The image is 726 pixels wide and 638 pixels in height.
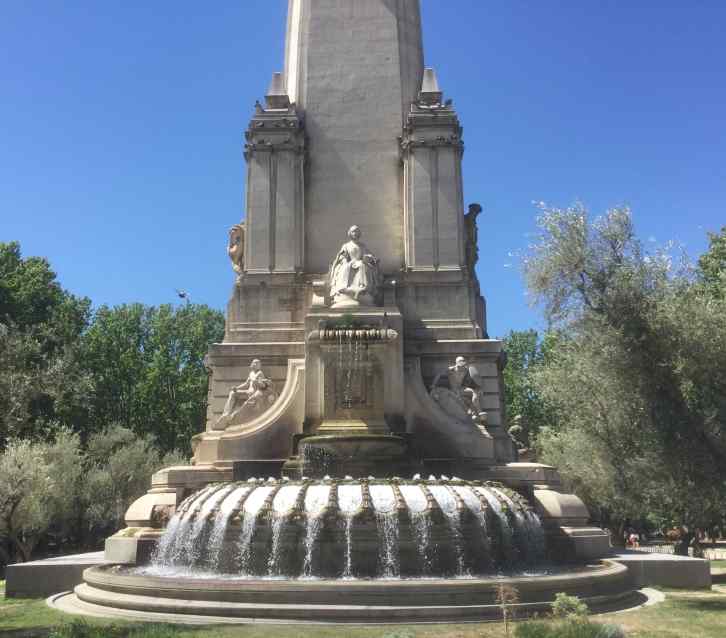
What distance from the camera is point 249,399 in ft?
67.5

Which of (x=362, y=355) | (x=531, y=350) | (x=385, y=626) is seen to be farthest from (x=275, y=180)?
(x=531, y=350)

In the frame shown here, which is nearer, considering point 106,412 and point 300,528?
point 300,528

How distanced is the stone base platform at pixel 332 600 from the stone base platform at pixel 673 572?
4.49 meters

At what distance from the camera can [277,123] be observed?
77.2 ft

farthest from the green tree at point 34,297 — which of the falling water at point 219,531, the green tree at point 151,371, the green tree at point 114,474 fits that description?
the falling water at point 219,531

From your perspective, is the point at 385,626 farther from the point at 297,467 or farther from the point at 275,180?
the point at 275,180

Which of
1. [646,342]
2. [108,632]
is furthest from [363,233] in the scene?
[108,632]

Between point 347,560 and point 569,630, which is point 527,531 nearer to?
point 347,560

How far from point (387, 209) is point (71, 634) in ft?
55.0

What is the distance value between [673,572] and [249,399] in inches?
424

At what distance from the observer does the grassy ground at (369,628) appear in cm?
1009

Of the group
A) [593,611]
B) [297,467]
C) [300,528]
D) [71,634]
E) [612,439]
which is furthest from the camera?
[612,439]

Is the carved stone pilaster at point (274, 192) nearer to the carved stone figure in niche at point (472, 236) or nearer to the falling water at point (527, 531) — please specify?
the carved stone figure in niche at point (472, 236)

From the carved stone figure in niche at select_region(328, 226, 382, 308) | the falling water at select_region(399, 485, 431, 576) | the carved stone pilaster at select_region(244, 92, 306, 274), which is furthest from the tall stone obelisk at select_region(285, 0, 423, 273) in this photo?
the falling water at select_region(399, 485, 431, 576)
